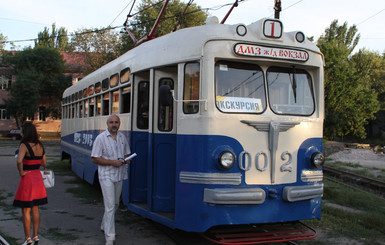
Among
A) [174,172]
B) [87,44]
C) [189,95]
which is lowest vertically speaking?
[174,172]

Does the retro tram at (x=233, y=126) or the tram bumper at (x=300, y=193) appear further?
the tram bumper at (x=300, y=193)

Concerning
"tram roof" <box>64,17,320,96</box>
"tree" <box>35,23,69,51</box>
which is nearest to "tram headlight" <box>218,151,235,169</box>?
"tram roof" <box>64,17,320,96</box>

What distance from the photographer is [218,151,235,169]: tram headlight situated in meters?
4.61

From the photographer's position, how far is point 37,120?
148ft

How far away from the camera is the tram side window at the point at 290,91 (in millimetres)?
5141

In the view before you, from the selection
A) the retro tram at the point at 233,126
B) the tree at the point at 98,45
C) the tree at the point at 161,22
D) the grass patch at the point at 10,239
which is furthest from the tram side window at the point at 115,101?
the tree at the point at 98,45

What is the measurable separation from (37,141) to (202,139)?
2.38 meters

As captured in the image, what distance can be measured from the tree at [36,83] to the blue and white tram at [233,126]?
123 ft

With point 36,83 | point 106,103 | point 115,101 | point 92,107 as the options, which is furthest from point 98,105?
point 36,83

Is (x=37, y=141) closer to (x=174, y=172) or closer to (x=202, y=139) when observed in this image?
(x=174, y=172)

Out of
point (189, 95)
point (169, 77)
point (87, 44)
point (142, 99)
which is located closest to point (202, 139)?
point (189, 95)

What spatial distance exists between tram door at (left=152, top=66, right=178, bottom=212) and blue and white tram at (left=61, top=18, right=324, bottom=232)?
0.01 metres

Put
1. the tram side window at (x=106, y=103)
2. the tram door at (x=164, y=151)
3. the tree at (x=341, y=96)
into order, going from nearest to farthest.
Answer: the tram door at (x=164, y=151) → the tram side window at (x=106, y=103) → the tree at (x=341, y=96)

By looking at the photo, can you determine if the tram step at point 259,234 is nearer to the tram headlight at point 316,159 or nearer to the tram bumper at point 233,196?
the tram bumper at point 233,196
